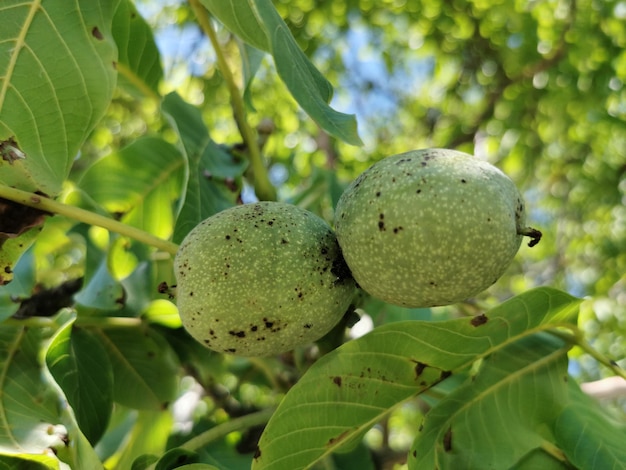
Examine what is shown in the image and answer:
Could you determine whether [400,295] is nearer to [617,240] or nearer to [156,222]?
[156,222]

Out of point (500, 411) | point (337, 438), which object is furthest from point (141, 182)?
point (500, 411)

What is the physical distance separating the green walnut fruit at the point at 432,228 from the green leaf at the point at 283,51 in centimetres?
11

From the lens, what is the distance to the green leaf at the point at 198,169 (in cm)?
132

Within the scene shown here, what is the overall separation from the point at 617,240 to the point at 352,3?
1.94m

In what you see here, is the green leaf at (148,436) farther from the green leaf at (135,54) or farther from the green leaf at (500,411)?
the green leaf at (135,54)

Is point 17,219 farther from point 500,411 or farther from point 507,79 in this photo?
point 507,79

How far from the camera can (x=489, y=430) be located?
114 centimetres

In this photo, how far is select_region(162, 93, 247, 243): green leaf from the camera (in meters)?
1.32

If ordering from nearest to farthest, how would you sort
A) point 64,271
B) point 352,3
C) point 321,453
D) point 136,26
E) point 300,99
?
point 300,99 → point 321,453 → point 136,26 → point 64,271 → point 352,3

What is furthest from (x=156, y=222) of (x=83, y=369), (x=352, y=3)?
(x=352, y=3)

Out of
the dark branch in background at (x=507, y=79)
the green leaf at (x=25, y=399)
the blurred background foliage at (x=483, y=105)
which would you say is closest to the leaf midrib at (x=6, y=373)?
the green leaf at (x=25, y=399)

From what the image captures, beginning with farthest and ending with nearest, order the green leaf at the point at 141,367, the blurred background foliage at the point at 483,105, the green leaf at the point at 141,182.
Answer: the blurred background foliage at the point at 483,105 < the green leaf at the point at 141,182 < the green leaf at the point at 141,367

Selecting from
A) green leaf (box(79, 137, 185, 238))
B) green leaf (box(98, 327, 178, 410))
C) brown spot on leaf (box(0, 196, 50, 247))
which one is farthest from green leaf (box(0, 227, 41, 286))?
green leaf (box(79, 137, 185, 238))

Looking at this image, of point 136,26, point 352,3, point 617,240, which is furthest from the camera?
point 617,240
